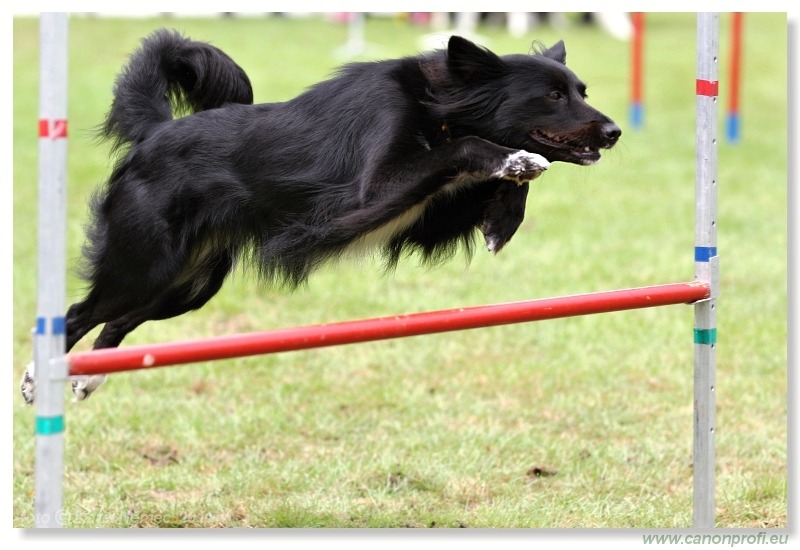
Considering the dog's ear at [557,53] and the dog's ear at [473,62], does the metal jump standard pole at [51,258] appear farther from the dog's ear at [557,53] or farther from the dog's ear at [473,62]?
the dog's ear at [557,53]

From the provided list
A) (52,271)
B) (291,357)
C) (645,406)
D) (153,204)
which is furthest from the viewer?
(291,357)

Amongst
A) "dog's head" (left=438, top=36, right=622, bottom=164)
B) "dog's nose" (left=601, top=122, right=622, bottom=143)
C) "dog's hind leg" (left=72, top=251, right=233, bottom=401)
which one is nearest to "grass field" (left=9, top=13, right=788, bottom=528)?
"dog's hind leg" (left=72, top=251, right=233, bottom=401)

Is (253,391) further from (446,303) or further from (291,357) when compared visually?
(446,303)

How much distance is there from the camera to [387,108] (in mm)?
3535

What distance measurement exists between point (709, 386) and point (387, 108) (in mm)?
1573

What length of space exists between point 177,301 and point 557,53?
1.77 m

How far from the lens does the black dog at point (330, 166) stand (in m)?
3.44

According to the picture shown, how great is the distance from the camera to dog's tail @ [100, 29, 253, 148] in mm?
3980

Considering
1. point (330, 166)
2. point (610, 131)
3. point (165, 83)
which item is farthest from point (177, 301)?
point (610, 131)

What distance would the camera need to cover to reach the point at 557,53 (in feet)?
12.8

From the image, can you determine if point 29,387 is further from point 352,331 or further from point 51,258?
point 352,331

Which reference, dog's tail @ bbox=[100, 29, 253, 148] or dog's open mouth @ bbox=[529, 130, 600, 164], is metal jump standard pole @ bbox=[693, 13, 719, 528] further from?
dog's tail @ bbox=[100, 29, 253, 148]

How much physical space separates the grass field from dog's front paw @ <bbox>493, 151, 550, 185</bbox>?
0.83m
